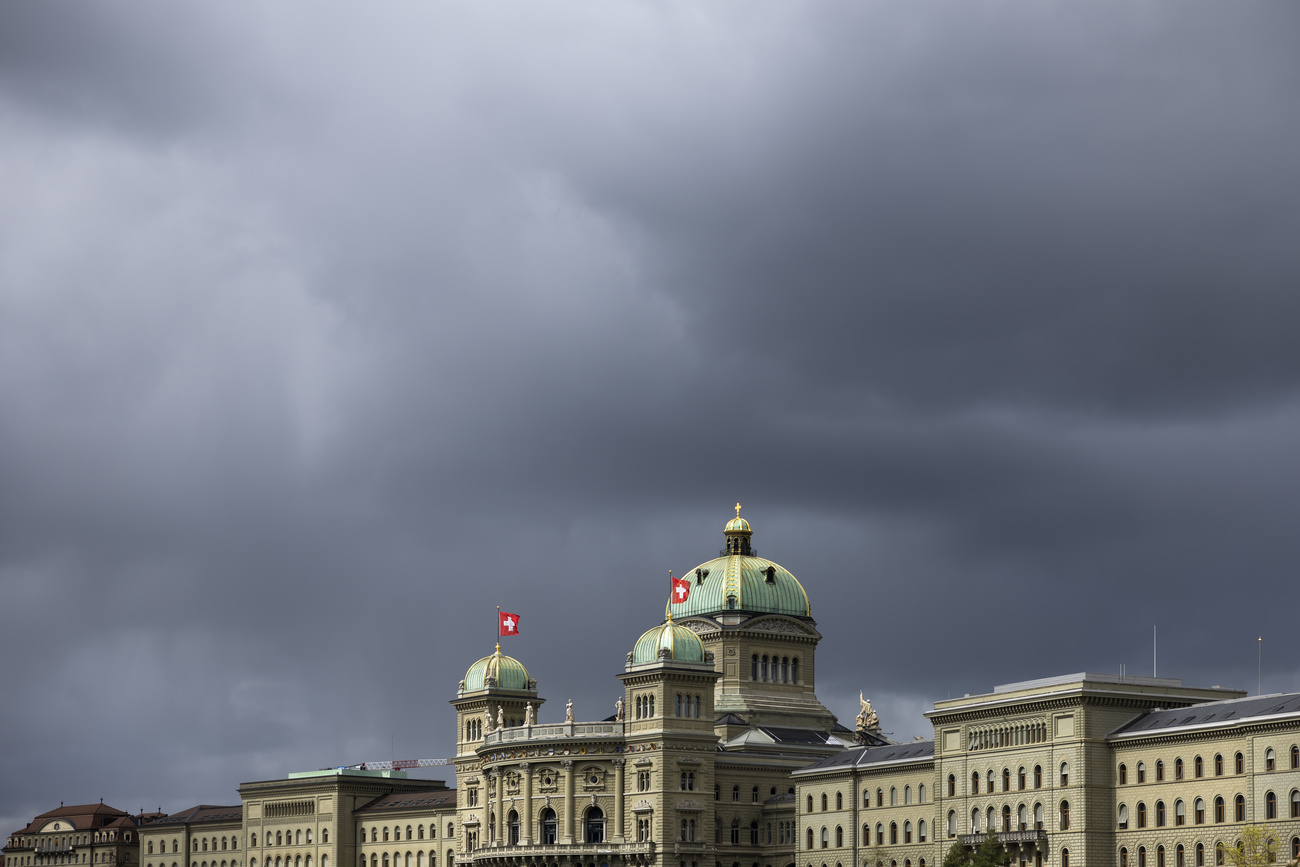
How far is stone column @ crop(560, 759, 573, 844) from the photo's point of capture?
19138 cm

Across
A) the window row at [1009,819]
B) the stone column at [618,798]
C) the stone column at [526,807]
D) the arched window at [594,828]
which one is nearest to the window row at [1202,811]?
the window row at [1009,819]

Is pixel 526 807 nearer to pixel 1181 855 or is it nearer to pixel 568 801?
pixel 568 801

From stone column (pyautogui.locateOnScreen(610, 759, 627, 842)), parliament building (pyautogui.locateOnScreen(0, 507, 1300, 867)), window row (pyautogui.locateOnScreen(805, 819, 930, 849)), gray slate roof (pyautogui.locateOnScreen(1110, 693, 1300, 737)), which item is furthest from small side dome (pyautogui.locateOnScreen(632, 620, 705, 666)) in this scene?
gray slate roof (pyautogui.locateOnScreen(1110, 693, 1300, 737))

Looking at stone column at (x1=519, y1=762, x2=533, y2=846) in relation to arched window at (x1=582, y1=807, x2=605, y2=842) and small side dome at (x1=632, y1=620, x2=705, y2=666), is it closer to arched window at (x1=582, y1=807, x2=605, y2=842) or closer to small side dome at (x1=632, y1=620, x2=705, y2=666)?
arched window at (x1=582, y1=807, x2=605, y2=842)

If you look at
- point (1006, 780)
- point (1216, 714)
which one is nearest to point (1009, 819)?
point (1006, 780)

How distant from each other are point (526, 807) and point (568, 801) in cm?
498

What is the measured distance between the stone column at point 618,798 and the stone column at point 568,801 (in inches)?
169

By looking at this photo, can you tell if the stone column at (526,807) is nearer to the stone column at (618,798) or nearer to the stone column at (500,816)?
the stone column at (500,816)

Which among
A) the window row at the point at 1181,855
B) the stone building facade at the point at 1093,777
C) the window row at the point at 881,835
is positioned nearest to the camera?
the window row at the point at 1181,855

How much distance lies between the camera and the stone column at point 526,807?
637ft

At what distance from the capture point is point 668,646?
192625 millimetres

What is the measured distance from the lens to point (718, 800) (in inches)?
7618

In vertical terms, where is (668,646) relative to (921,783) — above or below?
above

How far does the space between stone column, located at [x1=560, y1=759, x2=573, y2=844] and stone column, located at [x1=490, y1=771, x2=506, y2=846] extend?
27.4ft
